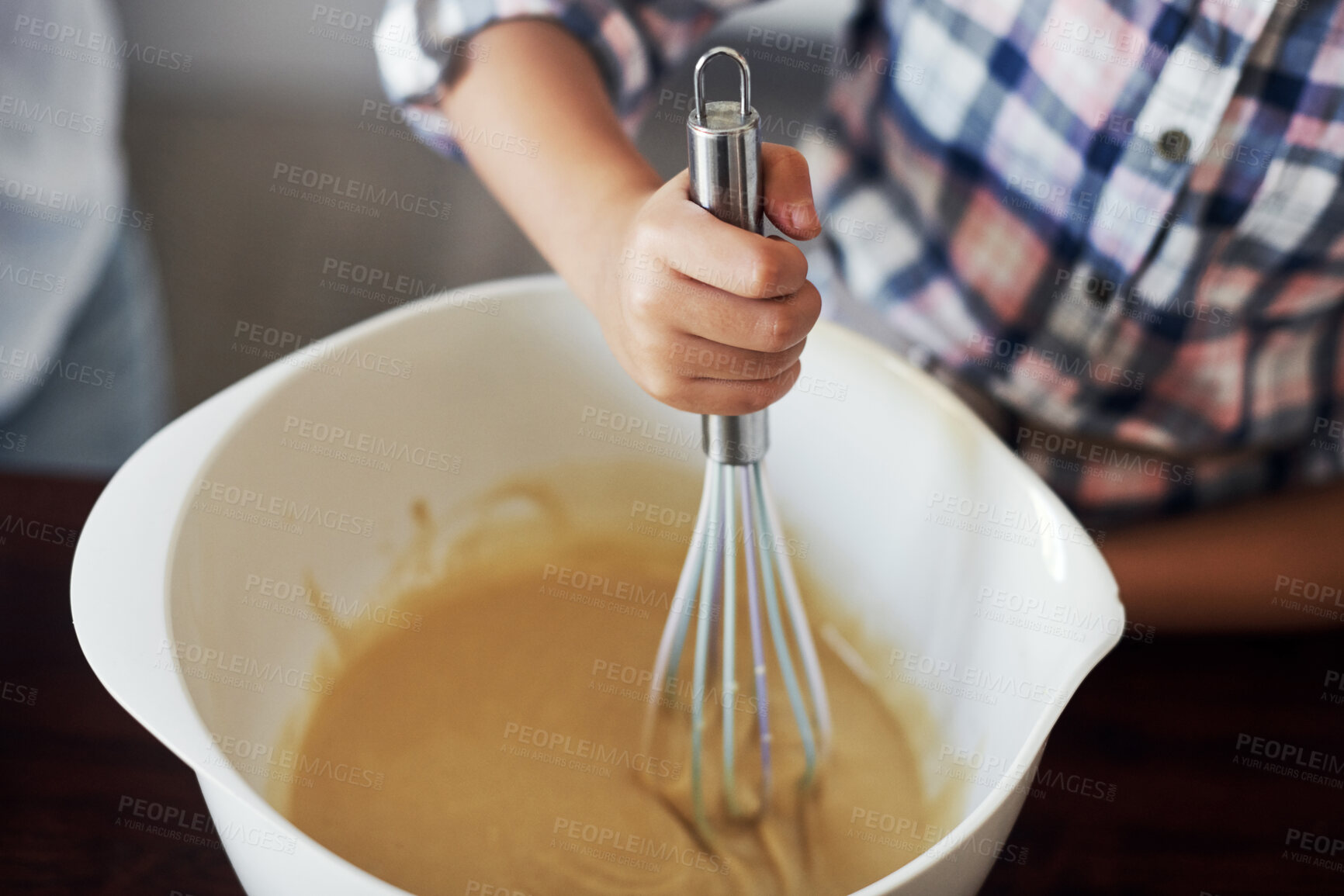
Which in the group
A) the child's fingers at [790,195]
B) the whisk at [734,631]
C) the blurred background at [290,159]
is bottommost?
the blurred background at [290,159]

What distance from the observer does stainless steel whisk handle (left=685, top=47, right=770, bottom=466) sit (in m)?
0.32

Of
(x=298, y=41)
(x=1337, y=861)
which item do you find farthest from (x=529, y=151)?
(x=298, y=41)

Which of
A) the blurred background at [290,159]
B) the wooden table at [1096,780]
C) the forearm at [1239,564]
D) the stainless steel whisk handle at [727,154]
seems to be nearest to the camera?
the stainless steel whisk handle at [727,154]

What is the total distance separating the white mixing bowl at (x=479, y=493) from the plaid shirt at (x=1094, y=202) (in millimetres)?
135

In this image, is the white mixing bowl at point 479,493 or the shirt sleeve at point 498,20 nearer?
the white mixing bowl at point 479,493

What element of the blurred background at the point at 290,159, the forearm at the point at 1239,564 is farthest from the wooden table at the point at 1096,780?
the blurred background at the point at 290,159

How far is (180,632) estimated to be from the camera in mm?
412

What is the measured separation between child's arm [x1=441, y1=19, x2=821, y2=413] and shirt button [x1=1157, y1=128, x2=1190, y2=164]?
0.24 meters

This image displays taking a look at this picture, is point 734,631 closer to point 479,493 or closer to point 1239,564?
point 479,493

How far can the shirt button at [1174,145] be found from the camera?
519 mm

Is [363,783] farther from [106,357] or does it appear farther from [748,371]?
[106,357]

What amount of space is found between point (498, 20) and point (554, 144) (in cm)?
10

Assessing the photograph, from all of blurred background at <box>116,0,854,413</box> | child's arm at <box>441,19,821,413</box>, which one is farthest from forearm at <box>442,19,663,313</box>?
blurred background at <box>116,0,854,413</box>

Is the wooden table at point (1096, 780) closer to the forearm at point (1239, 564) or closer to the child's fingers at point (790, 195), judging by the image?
the forearm at point (1239, 564)
